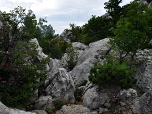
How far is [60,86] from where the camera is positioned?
51.0ft

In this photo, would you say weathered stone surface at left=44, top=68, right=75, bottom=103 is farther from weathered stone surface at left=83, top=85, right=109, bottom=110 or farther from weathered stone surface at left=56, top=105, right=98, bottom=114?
weathered stone surface at left=83, top=85, right=109, bottom=110

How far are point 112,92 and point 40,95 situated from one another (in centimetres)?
847

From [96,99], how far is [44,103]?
5.77m

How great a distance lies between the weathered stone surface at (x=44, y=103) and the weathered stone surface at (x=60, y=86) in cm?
82

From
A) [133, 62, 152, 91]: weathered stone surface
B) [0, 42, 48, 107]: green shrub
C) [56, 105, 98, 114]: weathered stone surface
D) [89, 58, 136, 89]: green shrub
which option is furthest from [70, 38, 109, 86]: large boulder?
[0, 42, 48, 107]: green shrub

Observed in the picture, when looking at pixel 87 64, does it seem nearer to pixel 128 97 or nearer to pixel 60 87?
pixel 60 87

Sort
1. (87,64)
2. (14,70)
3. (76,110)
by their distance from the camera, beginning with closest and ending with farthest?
(14,70)
(76,110)
(87,64)

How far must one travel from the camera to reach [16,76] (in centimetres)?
1331

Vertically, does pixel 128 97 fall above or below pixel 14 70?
below

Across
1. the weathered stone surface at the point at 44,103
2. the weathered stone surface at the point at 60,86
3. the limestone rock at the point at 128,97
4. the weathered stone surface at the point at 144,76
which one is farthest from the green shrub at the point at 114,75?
the weathered stone surface at the point at 144,76

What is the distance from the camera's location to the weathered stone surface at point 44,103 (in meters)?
14.0

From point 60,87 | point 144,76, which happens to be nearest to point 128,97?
point 144,76

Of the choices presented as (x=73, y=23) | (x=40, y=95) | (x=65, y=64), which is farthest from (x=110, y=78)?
(x=73, y=23)

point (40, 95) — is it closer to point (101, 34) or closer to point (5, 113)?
point (5, 113)
